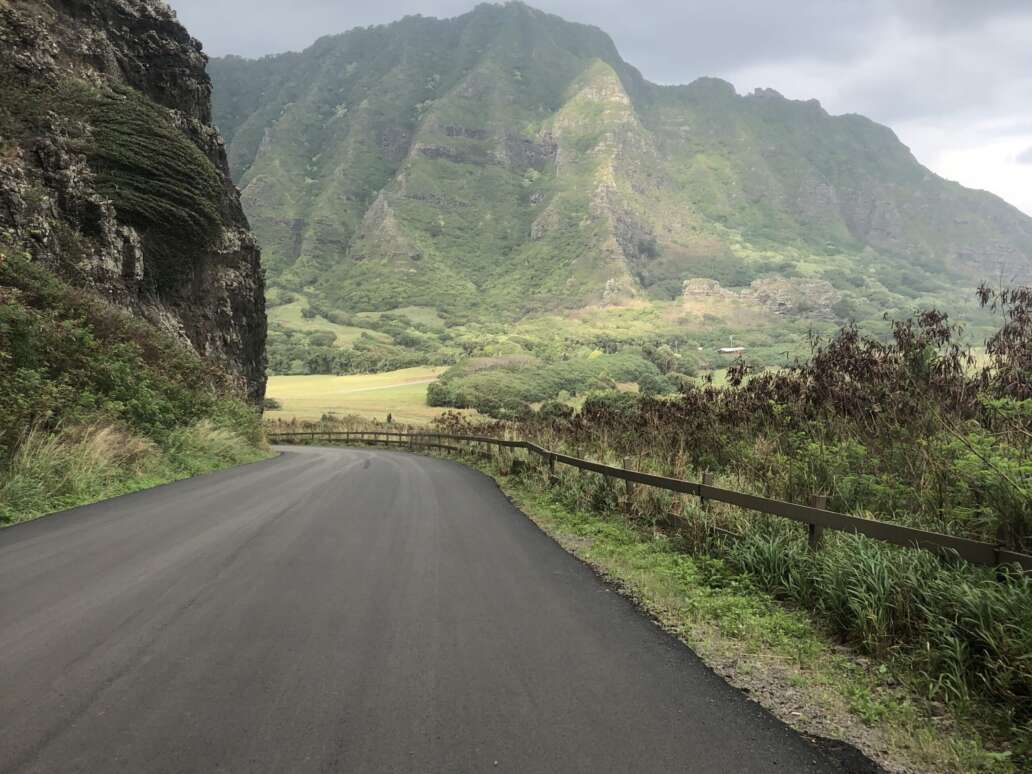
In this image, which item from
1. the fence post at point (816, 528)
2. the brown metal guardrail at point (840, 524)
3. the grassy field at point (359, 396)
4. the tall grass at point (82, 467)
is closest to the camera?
the brown metal guardrail at point (840, 524)

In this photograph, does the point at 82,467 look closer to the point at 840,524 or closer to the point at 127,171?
the point at 840,524

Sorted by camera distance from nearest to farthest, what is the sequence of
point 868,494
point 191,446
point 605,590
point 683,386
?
point 605,590
point 868,494
point 683,386
point 191,446

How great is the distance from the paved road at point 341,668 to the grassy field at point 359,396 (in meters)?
57.9

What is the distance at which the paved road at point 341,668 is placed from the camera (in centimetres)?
320

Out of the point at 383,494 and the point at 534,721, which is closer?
the point at 534,721

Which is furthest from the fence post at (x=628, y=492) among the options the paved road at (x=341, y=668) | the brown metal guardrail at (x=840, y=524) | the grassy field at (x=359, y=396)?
the grassy field at (x=359, y=396)

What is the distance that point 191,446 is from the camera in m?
19.3

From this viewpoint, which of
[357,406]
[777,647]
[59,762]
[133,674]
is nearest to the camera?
[59,762]

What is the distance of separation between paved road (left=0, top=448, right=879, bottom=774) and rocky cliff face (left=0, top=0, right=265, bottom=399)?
19.2m

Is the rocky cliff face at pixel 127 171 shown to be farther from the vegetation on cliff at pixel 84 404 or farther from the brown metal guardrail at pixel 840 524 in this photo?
the brown metal guardrail at pixel 840 524

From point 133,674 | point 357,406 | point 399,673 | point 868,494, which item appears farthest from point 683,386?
point 357,406

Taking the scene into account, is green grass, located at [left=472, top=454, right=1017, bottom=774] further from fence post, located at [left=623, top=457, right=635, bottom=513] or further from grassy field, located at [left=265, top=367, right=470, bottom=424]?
grassy field, located at [left=265, top=367, right=470, bottom=424]

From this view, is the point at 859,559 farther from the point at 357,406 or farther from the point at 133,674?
the point at 357,406

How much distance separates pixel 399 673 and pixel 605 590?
2.86 metres
